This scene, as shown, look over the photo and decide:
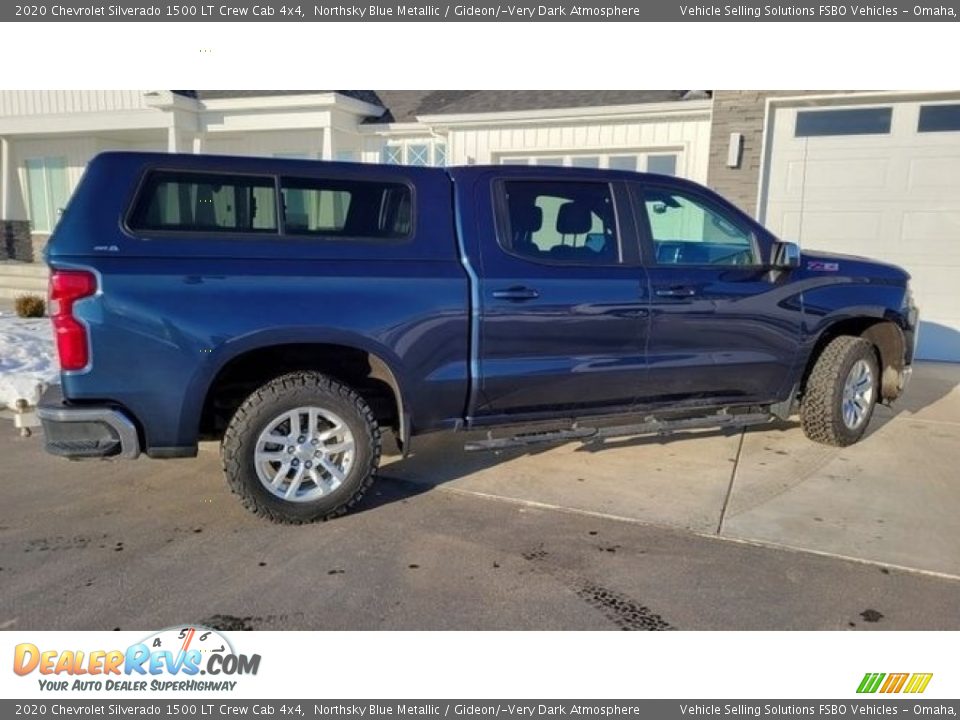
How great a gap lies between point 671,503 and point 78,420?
328cm

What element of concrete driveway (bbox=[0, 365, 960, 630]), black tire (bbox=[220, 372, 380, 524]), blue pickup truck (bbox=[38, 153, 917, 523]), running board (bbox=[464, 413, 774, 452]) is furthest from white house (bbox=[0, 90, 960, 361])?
black tire (bbox=[220, 372, 380, 524])

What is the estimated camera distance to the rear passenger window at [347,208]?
3.61 meters

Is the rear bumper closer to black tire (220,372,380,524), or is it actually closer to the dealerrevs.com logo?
black tire (220,372,380,524)

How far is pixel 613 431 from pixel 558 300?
968 millimetres

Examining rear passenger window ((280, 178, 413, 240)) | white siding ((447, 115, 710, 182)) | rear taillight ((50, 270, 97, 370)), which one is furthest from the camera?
white siding ((447, 115, 710, 182))

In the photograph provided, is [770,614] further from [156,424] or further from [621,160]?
[621,160]

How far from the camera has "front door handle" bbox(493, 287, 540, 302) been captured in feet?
12.6

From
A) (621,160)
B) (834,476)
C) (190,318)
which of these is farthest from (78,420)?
(621,160)

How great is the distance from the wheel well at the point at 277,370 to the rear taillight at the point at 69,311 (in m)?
0.64

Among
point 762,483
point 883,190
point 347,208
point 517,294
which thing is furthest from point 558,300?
point 883,190

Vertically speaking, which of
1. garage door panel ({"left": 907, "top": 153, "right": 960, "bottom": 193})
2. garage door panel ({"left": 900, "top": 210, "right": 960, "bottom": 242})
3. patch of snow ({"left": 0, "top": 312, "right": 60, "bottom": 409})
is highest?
garage door panel ({"left": 907, "top": 153, "right": 960, "bottom": 193})

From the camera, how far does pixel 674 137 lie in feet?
30.7

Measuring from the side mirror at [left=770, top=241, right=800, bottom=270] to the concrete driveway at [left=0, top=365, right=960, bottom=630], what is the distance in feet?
4.62

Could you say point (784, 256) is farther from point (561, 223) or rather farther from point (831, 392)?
point (561, 223)
